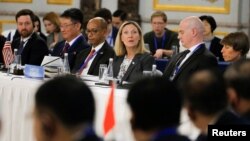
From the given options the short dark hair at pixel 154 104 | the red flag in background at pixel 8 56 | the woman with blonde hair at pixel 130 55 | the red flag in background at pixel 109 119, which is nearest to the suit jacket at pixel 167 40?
the red flag in background at pixel 8 56

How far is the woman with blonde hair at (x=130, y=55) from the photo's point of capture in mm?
7023

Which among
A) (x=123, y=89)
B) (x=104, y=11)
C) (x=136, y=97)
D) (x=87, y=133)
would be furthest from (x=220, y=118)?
(x=104, y=11)

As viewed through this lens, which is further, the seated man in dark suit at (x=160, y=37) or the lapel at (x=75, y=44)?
the seated man in dark suit at (x=160, y=37)

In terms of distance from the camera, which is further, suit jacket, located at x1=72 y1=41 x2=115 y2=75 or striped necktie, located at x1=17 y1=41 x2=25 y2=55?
striped necktie, located at x1=17 y1=41 x2=25 y2=55

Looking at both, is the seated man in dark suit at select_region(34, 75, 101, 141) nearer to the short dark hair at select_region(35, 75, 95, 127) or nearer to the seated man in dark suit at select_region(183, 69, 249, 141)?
the short dark hair at select_region(35, 75, 95, 127)

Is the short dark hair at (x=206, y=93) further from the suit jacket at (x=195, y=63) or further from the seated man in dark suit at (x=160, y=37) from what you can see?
the seated man in dark suit at (x=160, y=37)

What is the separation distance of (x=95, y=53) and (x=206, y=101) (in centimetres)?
480

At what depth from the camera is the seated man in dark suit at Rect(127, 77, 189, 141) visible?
110 inches

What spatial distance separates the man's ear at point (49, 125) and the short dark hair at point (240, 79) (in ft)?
3.56

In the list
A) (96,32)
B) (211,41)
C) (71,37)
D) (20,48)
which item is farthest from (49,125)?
(211,41)

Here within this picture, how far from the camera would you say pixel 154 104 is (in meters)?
2.81

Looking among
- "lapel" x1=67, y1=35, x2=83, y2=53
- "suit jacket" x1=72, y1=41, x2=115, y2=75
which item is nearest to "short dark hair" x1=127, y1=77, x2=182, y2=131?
"suit jacket" x1=72, y1=41, x2=115, y2=75

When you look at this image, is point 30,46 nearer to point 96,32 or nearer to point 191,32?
point 96,32

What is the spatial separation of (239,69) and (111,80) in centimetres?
327
